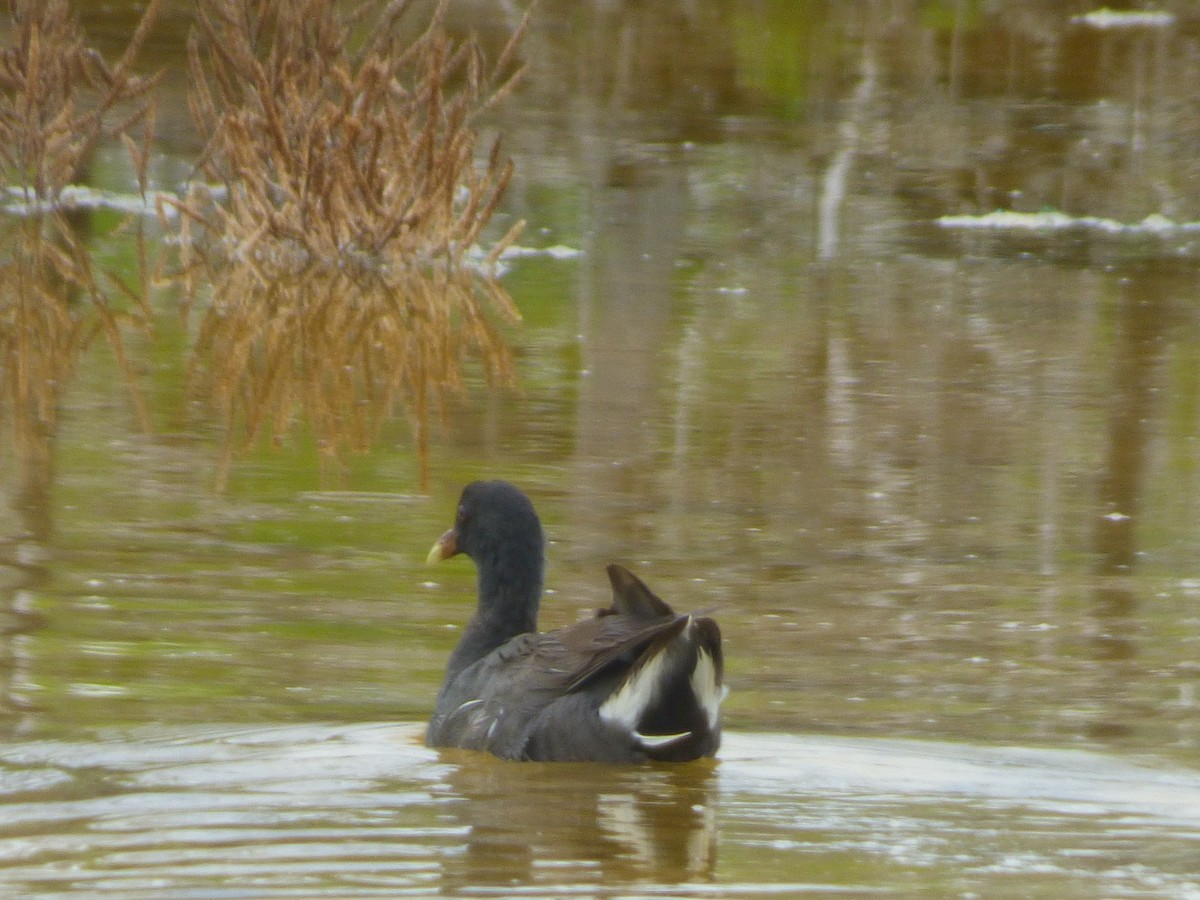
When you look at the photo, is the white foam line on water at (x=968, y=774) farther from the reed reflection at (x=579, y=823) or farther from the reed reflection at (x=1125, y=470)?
the reed reflection at (x=1125, y=470)

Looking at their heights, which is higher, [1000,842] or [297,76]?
[297,76]

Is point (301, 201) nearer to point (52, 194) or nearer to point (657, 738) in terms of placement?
point (52, 194)

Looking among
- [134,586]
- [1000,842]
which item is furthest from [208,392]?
[1000,842]

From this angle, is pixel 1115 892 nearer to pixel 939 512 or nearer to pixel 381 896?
pixel 381 896

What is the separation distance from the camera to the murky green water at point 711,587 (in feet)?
16.9

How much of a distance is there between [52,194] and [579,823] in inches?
511

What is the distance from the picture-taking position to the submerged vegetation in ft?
41.4

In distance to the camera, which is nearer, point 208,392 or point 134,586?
point 134,586

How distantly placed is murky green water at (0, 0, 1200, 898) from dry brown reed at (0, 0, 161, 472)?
299 millimetres

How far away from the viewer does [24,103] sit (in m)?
16.6

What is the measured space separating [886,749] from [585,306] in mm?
8186

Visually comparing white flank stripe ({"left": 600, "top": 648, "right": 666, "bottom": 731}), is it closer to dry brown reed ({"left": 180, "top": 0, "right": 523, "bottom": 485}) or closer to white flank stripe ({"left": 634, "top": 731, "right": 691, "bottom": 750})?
white flank stripe ({"left": 634, "top": 731, "right": 691, "bottom": 750})

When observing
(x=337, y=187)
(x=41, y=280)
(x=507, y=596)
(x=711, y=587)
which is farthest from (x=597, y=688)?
(x=337, y=187)

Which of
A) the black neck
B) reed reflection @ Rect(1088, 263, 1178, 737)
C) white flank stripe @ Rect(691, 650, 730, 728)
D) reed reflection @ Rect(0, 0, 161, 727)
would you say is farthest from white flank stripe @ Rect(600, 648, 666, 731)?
reed reflection @ Rect(0, 0, 161, 727)
